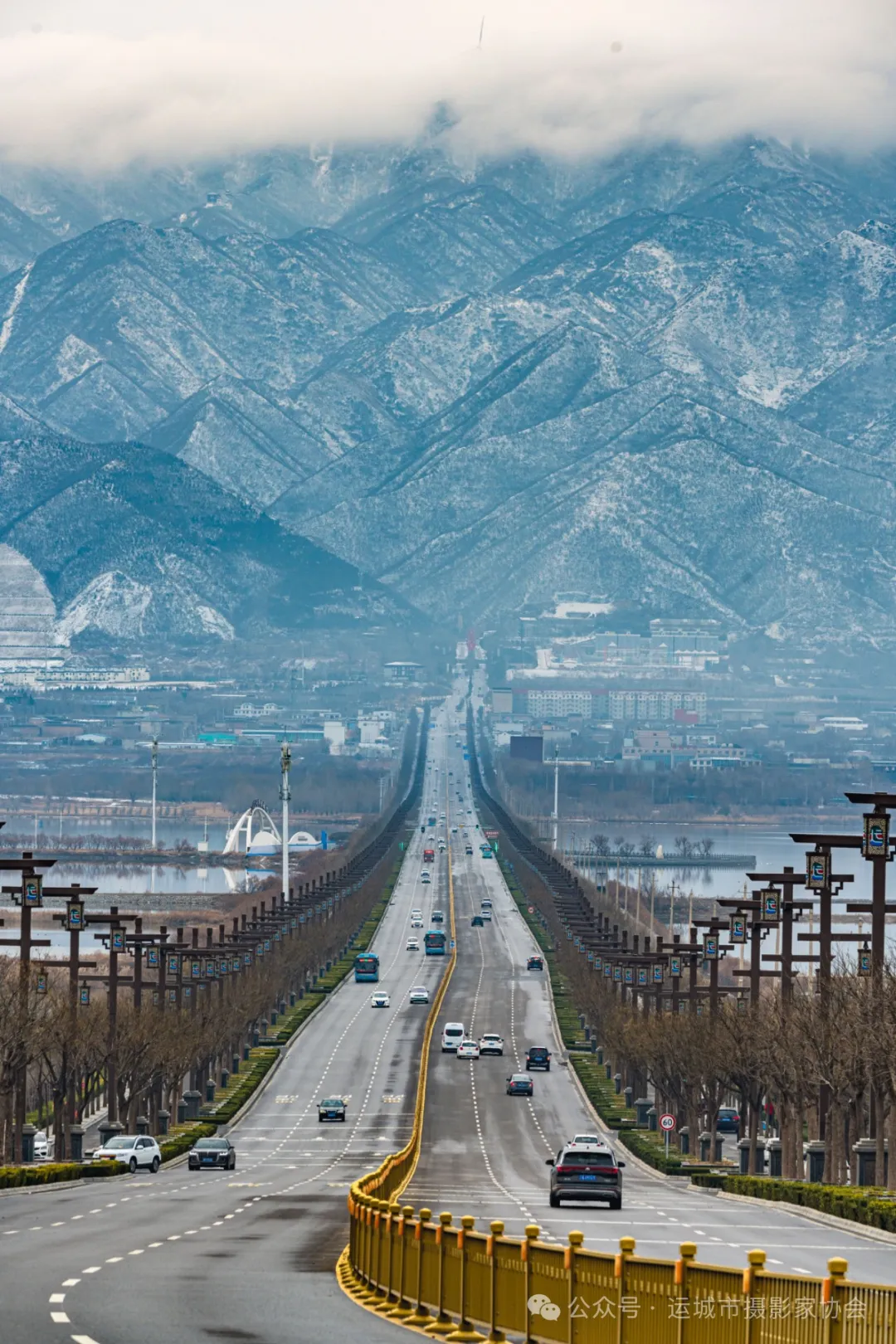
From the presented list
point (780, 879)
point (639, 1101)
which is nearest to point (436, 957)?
point (639, 1101)

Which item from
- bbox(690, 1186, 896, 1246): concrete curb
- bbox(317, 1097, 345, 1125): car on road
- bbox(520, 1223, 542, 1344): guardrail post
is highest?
bbox(520, 1223, 542, 1344): guardrail post

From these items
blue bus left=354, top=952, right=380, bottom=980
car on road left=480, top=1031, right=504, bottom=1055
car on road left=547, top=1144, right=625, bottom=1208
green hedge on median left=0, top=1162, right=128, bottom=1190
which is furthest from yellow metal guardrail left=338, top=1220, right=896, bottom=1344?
blue bus left=354, top=952, right=380, bottom=980

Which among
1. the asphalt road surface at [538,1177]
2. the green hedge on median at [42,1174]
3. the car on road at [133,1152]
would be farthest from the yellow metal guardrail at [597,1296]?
the car on road at [133,1152]

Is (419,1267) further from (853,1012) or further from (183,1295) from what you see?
(853,1012)

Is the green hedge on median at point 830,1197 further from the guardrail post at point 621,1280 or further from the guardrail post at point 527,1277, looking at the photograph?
the guardrail post at point 621,1280

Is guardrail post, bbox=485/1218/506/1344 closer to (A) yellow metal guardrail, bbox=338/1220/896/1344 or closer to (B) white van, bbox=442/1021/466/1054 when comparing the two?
(A) yellow metal guardrail, bbox=338/1220/896/1344

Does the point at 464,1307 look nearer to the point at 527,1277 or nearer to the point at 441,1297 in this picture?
the point at 441,1297
